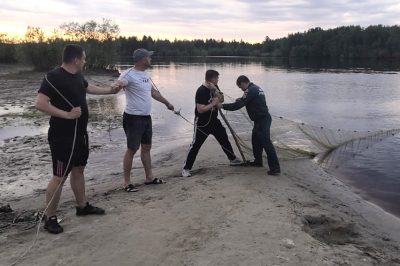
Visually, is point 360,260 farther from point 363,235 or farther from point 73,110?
point 73,110

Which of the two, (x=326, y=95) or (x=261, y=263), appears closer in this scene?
(x=261, y=263)

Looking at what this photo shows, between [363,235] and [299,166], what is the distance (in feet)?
12.2

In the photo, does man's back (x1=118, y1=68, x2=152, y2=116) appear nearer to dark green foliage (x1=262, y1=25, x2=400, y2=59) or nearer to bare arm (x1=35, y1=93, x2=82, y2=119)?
bare arm (x1=35, y1=93, x2=82, y2=119)

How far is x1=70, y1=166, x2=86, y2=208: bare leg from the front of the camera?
4605 mm

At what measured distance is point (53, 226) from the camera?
14.1 feet

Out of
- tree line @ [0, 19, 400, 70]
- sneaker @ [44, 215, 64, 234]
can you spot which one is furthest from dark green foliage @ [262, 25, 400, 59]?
sneaker @ [44, 215, 64, 234]

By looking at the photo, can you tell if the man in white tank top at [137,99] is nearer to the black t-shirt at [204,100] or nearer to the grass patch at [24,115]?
the black t-shirt at [204,100]

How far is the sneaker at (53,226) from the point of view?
4.26 meters

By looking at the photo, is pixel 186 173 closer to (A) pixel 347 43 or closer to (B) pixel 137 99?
(B) pixel 137 99

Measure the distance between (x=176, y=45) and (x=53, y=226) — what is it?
151 metres

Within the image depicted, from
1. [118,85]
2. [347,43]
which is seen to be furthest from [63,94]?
[347,43]

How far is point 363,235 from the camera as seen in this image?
4715mm

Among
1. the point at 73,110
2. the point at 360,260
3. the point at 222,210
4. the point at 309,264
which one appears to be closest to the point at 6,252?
the point at 73,110

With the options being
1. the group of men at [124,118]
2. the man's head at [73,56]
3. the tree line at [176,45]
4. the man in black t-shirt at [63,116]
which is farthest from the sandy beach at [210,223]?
the tree line at [176,45]
